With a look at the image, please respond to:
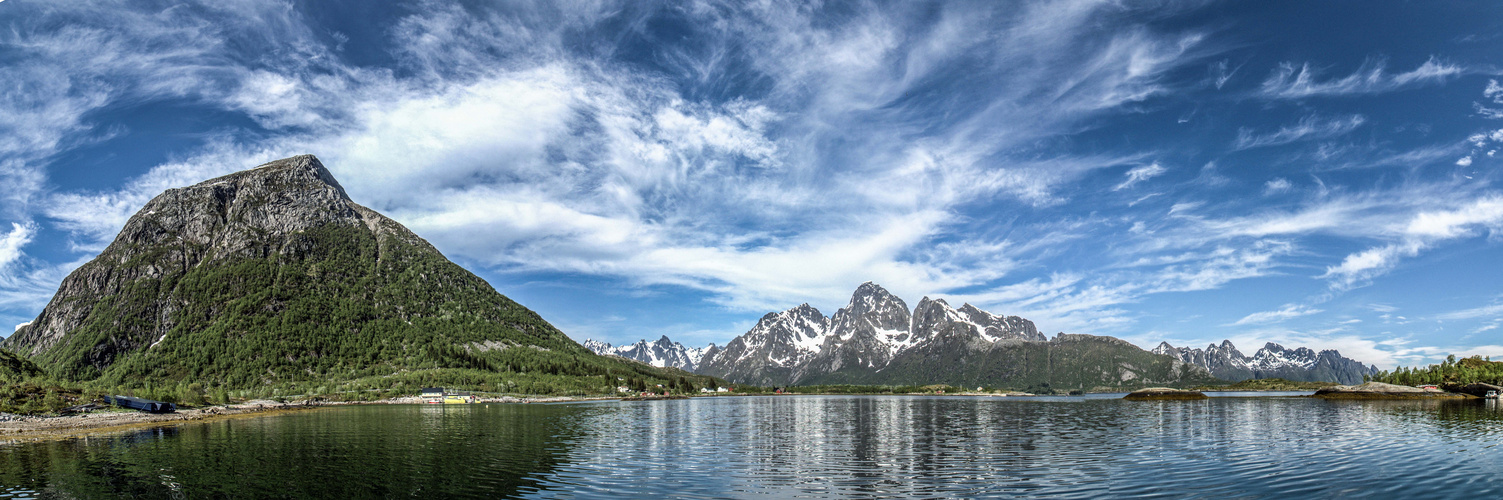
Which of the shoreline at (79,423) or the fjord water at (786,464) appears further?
the shoreline at (79,423)

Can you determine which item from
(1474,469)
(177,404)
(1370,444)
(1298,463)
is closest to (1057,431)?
(1370,444)

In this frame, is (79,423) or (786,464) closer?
(786,464)

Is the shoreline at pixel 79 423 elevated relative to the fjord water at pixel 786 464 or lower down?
lower down

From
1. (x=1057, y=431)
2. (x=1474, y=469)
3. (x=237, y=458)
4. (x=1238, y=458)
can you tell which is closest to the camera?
(x=1474, y=469)

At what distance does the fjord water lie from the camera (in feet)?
152

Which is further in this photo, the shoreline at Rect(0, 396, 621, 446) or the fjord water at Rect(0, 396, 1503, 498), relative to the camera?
the shoreline at Rect(0, 396, 621, 446)

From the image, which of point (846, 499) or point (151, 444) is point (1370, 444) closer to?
point (846, 499)

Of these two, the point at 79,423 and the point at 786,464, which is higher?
the point at 786,464

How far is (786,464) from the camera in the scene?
205 ft

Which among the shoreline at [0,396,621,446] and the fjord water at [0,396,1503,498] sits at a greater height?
the fjord water at [0,396,1503,498]

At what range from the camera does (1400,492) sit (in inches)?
1652

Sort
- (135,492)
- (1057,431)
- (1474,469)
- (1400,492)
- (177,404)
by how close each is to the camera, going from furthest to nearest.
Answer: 1. (177,404)
2. (1057,431)
3. (1474,469)
4. (135,492)
5. (1400,492)

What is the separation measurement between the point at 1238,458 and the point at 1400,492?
19.7 meters

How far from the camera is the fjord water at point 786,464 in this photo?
46.3 metres
